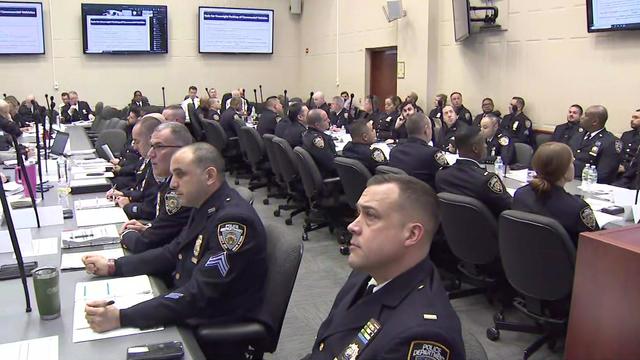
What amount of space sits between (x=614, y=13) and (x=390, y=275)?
19.4ft

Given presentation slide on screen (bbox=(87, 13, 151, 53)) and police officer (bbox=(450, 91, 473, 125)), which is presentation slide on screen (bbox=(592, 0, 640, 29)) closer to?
police officer (bbox=(450, 91, 473, 125))

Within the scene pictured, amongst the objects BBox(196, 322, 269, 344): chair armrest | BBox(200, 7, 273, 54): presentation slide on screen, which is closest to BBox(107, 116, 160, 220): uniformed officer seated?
BBox(196, 322, 269, 344): chair armrest

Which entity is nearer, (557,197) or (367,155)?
(557,197)

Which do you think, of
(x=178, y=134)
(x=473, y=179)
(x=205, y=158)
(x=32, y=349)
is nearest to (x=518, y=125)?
(x=473, y=179)

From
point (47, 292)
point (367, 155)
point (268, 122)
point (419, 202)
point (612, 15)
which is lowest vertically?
point (47, 292)

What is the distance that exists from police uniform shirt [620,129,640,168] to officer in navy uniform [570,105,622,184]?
0.68ft

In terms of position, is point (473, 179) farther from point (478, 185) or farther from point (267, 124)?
point (267, 124)

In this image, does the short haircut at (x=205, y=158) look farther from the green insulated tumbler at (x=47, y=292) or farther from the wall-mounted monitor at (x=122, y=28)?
the wall-mounted monitor at (x=122, y=28)

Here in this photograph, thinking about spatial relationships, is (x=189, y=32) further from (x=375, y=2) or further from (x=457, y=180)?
(x=457, y=180)

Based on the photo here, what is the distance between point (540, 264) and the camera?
266cm

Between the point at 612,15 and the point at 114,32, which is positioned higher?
the point at 114,32

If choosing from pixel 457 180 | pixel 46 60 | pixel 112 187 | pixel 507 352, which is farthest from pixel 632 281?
pixel 46 60

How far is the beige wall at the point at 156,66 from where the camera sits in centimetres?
1156

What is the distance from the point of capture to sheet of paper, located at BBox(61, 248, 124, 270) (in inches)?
88.4
